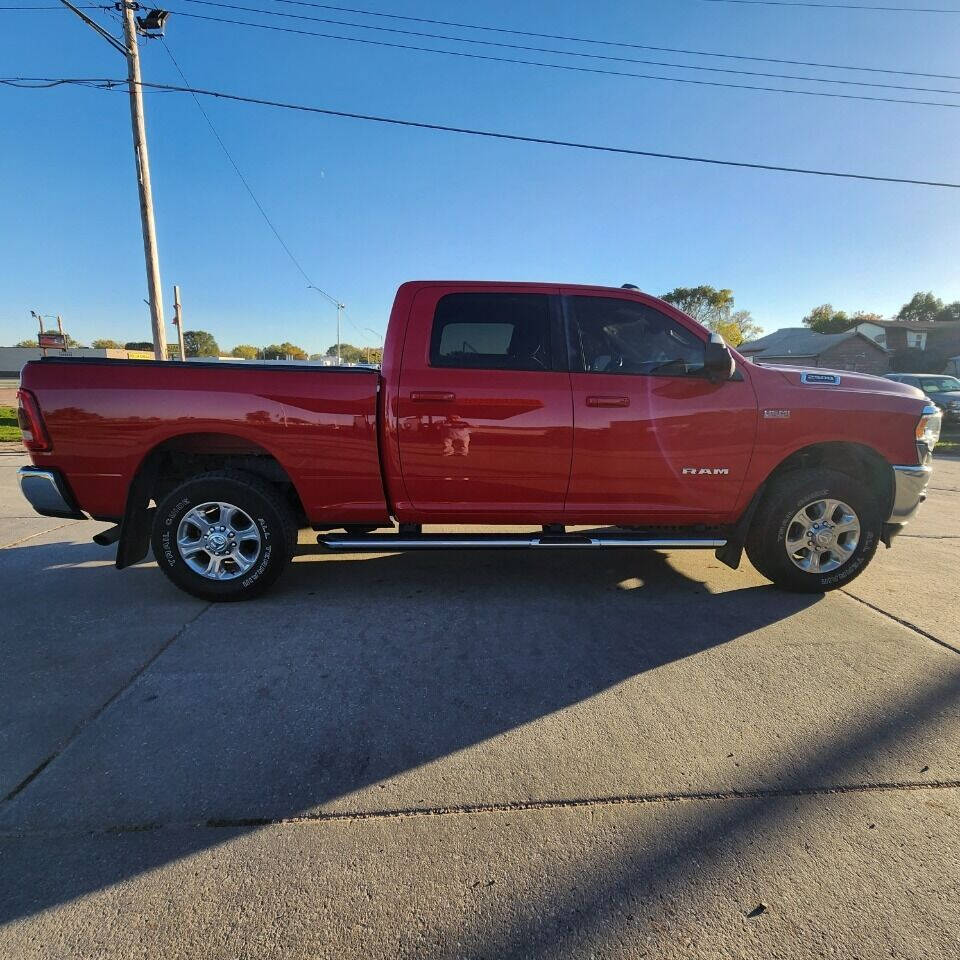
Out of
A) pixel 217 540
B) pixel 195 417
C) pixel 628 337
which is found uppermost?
pixel 628 337

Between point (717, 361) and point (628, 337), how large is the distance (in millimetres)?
613

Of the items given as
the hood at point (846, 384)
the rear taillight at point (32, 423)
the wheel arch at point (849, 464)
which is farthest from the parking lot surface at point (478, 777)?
the hood at point (846, 384)

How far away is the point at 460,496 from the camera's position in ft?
11.9

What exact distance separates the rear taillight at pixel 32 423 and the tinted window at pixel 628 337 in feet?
11.5

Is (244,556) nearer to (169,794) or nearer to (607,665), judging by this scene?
(169,794)

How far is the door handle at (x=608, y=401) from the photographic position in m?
3.48

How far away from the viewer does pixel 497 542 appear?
360cm

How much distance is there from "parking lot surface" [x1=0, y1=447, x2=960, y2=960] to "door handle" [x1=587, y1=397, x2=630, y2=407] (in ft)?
4.50

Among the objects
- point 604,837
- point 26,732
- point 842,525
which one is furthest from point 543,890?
point 842,525

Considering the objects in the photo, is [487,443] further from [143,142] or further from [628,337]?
[143,142]

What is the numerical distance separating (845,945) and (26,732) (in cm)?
312

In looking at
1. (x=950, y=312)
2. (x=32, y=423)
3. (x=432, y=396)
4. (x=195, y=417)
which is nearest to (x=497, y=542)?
(x=432, y=396)

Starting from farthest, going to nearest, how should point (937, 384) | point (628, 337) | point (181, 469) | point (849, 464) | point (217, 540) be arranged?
point (937, 384), point (849, 464), point (181, 469), point (628, 337), point (217, 540)

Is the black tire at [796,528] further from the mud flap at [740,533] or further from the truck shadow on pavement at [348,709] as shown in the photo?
the truck shadow on pavement at [348,709]
